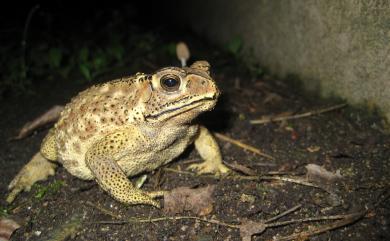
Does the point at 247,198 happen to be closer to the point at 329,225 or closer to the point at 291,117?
the point at 329,225

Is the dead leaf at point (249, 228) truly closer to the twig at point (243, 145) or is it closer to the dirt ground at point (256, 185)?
the dirt ground at point (256, 185)

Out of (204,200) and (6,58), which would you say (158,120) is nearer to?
(204,200)

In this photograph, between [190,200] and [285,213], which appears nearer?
[285,213]

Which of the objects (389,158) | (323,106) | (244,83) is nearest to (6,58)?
(244,83)

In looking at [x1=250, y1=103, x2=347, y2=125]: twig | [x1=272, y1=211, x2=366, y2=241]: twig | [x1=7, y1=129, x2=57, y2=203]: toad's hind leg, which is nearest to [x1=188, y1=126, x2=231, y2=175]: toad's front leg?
[x1=250, y1=103, x2=347, y2=125]: twig

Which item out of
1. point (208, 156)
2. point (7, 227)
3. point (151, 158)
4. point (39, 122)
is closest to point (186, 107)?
point (151, 158)

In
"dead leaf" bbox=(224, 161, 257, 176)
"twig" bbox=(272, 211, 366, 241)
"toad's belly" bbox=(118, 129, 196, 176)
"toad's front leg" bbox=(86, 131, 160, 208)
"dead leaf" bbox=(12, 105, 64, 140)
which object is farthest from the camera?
"dead leaf" bbox=(12, 105, 64, 140)

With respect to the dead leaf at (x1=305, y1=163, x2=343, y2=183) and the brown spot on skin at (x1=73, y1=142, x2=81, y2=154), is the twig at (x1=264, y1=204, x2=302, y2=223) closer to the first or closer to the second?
the dead leaf at (x1=305, y1=163, x2=343, y2=183)
